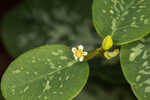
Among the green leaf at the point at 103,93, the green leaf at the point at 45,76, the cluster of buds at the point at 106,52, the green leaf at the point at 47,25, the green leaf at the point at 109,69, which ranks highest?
the cluster of buds at the point at 106,52

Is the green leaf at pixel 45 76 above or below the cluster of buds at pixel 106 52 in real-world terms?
below

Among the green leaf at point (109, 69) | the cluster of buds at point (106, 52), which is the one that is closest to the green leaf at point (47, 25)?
the green leaf at point (109, 69)

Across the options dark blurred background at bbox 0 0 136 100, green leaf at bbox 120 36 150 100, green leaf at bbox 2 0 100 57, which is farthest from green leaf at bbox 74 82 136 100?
green leaf at bbox 120 36 150 100

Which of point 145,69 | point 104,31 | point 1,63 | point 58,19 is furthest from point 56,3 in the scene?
point 145,69

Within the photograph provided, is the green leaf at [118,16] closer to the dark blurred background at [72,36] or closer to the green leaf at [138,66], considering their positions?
the green leaf at [138,66]

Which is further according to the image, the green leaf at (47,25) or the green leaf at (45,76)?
the green leaf at (47,25)

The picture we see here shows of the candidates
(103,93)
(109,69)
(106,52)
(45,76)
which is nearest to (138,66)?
(106,52)
